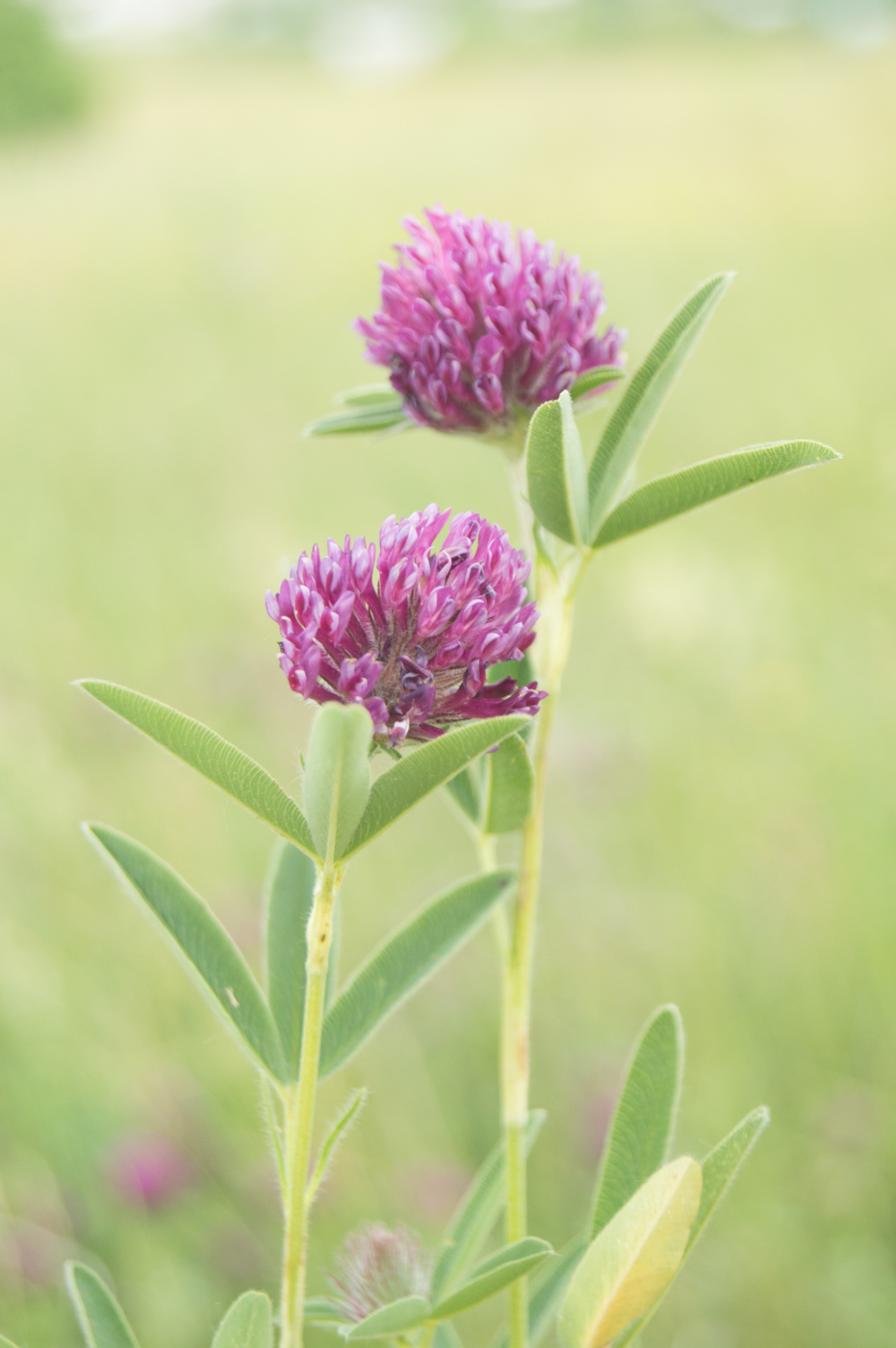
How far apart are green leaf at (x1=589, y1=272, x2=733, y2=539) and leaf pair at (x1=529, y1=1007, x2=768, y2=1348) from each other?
264 millimetres

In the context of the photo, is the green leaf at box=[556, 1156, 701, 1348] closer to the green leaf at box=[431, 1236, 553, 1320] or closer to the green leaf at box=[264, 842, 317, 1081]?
the green leaf at box=[431, 1236, 553, 1320]

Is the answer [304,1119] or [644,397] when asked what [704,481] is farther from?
[304,1119]

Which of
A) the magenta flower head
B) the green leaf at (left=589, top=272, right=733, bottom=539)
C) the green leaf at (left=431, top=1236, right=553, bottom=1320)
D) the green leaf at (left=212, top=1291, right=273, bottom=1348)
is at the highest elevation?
the green leaf at (left=589, top=272, right=733, bottom=539)

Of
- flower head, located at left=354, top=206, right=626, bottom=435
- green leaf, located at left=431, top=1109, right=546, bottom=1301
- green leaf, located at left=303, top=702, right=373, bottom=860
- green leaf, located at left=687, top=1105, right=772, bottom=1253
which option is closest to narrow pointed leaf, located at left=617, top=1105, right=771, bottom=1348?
green leaf, located at left=687, top=1105, right=772, bottom=1253

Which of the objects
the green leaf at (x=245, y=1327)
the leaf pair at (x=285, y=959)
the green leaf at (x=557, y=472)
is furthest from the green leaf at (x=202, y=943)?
the green leaf at (x=557, y=472)

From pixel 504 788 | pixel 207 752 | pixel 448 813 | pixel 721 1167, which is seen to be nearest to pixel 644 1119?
pixel 721 1167

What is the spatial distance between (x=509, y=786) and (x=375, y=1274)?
258mm

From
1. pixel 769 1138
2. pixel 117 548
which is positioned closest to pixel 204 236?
pixel 117 548

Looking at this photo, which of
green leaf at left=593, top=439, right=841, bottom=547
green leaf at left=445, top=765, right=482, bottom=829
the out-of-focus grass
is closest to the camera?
green leaf at left=593, top=439, right=841, bottom=547

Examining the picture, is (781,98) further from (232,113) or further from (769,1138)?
(769,1138)

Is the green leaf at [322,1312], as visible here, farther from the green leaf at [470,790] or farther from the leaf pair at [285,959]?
the green leaf at [470,790]

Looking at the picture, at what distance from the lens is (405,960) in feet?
1.88

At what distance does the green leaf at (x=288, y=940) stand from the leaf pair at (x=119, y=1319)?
0.11 metres

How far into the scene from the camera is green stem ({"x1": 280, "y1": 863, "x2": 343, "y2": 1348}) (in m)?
0.43
